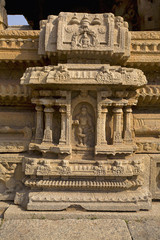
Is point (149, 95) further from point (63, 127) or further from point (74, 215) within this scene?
point (74, 215)

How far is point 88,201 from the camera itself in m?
3.32

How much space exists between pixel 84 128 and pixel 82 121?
0.52 feet

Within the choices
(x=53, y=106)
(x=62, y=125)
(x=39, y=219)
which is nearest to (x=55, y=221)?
(x=39, y=219)

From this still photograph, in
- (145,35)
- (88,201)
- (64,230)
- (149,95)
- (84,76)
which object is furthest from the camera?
(145,35)

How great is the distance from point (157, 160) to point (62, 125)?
2.14 meters

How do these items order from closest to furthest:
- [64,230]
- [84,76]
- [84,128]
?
[64,230]
[84,76]
[84,128]

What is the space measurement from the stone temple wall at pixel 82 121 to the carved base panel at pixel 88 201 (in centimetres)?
2

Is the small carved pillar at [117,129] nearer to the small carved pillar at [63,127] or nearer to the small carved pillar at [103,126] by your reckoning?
→ the small carved pillar at [103,126]

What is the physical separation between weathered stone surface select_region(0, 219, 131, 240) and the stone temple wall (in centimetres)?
26

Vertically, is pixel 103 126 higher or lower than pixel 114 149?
higher

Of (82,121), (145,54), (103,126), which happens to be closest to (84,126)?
(82,121)

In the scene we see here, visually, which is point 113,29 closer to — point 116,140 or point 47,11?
point 116,140

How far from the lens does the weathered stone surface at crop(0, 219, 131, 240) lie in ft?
9.17

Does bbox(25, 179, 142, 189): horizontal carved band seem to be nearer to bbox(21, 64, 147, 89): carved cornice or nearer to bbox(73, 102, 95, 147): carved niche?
bbox(73, 102, 95, 147): carved niche
